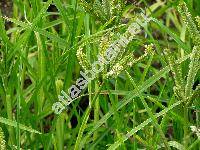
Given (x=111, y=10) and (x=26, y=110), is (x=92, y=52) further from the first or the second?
(x=111, y=10)

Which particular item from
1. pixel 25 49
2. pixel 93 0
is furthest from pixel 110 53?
pixel 25 49

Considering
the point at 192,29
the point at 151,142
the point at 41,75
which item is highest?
the point at 192,29

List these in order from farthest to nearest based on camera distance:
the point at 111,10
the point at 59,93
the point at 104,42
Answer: the point at 59,93 < the point at 111,10 < the point at 104,42

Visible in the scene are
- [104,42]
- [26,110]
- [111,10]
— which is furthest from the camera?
[26,110]

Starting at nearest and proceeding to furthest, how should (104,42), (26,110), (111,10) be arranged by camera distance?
(104,42)
(111,10)
(26,110)

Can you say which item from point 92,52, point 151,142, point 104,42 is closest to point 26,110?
point 92,52

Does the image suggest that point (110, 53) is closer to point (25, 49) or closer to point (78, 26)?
point (78, 26)

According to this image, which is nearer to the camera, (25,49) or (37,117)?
(37,117)

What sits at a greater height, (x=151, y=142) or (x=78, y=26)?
(x=78, y=26)

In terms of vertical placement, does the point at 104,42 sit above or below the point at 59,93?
above
